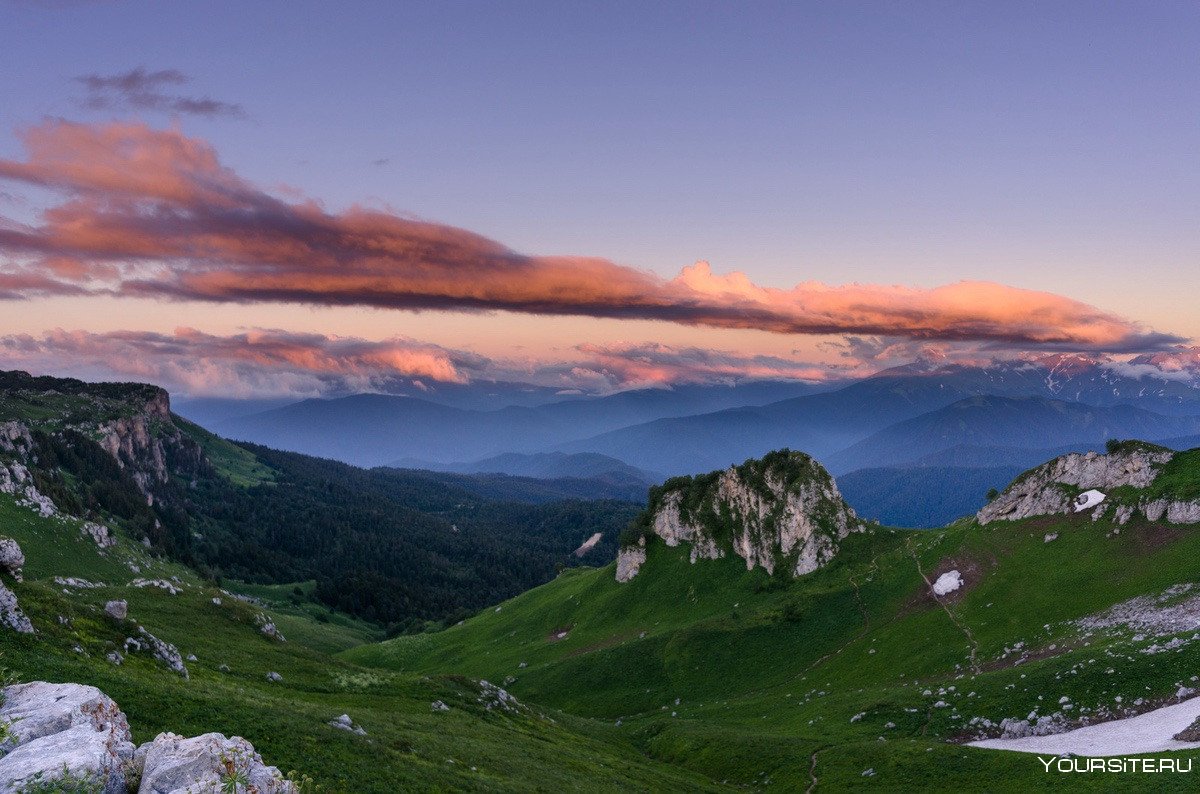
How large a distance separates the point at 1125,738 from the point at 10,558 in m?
92.2

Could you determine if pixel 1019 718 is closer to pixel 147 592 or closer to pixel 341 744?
pixel 341 744

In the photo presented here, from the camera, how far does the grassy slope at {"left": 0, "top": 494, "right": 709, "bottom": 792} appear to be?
3825 centimetres

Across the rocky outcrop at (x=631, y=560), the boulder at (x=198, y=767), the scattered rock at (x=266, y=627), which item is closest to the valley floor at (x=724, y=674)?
the scattered rock at (x=266, y=627)

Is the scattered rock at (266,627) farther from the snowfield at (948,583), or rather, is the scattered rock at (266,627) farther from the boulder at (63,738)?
the snowfield at (948,583)

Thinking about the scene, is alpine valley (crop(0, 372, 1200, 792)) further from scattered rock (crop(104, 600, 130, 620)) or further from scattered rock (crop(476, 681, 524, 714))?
scattered rock (crop(476, 681, 524, 714))

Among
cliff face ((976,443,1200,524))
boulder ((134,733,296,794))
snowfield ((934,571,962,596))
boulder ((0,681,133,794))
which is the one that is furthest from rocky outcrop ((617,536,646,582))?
boulder ((134,733,296,794))

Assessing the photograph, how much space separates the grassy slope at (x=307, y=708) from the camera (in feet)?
125

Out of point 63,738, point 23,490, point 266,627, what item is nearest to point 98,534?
point 23,490

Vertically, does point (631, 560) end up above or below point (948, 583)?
below

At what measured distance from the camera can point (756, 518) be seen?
151 meters

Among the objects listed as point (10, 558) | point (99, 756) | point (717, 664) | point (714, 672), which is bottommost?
point (714, 672)

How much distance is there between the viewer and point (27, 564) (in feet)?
493

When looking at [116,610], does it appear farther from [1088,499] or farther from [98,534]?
[98,534]

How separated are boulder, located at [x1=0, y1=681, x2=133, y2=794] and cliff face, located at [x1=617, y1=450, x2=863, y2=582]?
5023 inches
